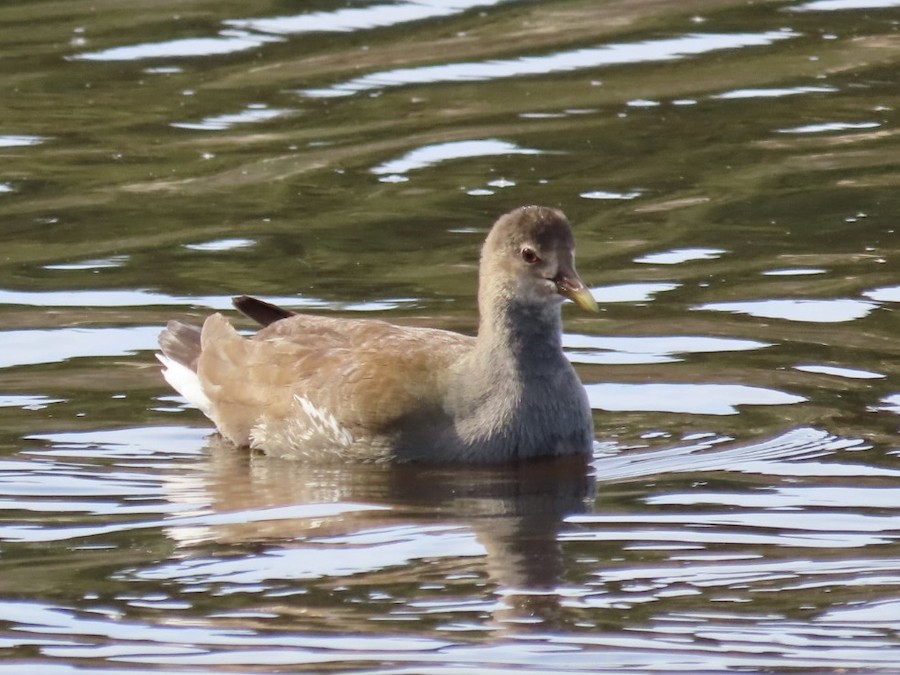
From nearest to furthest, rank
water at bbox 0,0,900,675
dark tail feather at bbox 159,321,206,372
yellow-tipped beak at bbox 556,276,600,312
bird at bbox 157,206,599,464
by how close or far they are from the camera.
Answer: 1. water at bbox 0,0,900,675
2. yellow-tipped beak at bbox 556,276,600,312
3. bird at bbox 157,206,599,464
4. dark tail feather at bbox 159,321,206,372

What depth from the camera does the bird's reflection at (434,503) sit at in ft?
24.9

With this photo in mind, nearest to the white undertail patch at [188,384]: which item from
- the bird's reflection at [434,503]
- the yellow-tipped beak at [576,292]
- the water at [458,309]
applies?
the water at [458,309]

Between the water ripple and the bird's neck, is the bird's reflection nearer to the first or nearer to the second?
the bird's neck

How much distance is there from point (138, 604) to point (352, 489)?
5.68ft

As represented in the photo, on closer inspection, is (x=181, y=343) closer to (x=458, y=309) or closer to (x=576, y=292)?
(x=458, y=309)

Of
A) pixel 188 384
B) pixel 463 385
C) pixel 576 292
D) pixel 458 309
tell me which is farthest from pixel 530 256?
pixel 458 309

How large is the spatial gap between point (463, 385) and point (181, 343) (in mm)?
1685

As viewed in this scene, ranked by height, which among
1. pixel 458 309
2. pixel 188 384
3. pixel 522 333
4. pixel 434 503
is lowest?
pixel 434 503

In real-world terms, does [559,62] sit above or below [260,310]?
above

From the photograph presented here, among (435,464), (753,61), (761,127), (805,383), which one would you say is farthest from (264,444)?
(753,61)

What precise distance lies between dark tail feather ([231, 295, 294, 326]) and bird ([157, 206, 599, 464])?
41 centimetres

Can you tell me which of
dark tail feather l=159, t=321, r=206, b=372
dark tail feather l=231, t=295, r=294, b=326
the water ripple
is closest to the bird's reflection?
dark tail feather l=159, t=321, r=206, b=372

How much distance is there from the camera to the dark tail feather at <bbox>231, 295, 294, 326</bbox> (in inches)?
398

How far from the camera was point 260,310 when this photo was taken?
401 inches
